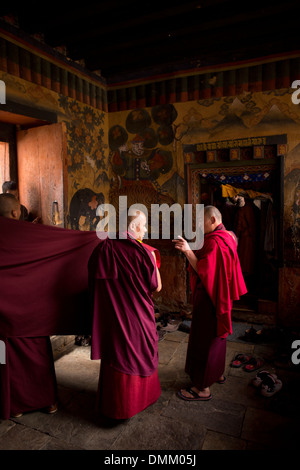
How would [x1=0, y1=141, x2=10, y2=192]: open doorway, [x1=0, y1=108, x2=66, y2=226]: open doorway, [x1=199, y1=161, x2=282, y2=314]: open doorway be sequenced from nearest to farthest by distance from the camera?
[x1=0, y1=108, x2=66, y2=226]: open doorway, [x1=0, y1=141, x2=10, y2=192]: open doorway, [x1=199, y1=161, x2=282, y2=314]: open doorway

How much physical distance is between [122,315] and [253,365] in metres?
2.00

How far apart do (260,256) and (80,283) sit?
3577 mm

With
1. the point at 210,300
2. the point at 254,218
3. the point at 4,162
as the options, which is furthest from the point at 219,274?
the point at 4,162

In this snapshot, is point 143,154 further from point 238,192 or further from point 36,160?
point 36,160

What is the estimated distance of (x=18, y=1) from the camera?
10.9 ft

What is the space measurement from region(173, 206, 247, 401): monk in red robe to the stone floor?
244mm

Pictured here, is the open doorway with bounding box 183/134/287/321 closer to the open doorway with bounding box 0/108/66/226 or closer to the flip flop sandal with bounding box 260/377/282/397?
the flip flop sandal with bounding box 260/377/282/397

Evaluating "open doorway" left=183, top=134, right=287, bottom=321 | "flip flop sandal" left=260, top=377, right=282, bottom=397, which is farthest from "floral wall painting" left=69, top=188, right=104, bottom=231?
"flip flop sandal" left=260, top=377, right=282, bottom=397

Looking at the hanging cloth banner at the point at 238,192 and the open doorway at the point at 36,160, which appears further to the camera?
the hanging cloth banner at the point at 238,192

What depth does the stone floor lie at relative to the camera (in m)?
2.49

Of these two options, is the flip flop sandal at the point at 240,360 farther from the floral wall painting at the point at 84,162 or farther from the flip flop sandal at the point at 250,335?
the floral wall painting at the point at 84,162

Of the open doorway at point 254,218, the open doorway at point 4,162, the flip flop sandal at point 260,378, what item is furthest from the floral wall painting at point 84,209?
the flip flop sandal at point 260,378

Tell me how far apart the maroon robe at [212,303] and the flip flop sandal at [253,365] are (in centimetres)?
60

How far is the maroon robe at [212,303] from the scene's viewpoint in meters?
3.03
